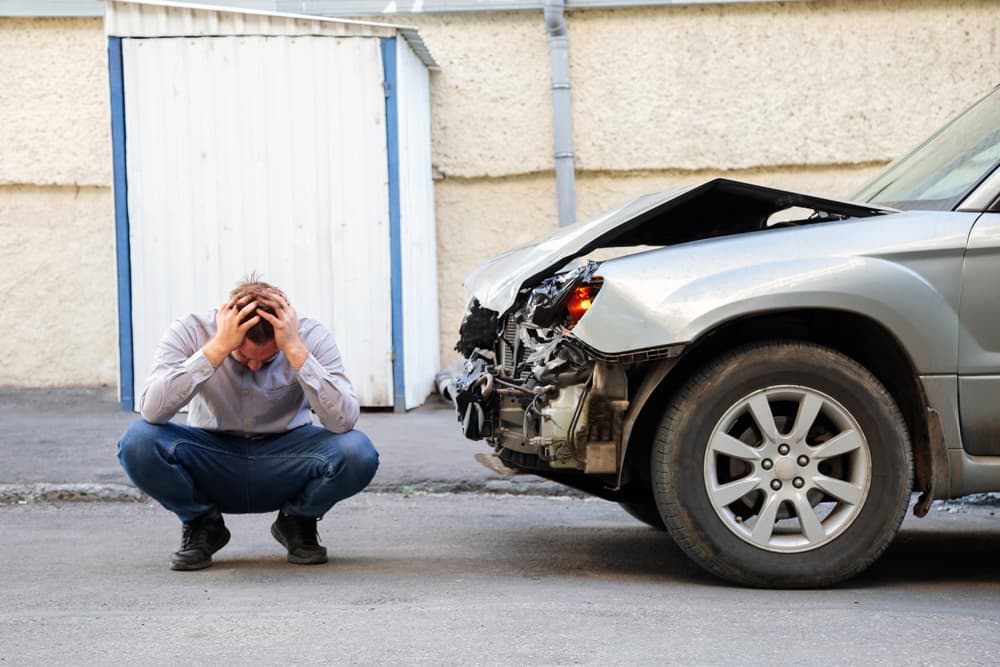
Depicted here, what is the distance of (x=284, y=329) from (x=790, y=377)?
1.86 m

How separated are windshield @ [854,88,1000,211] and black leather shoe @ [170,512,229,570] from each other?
9.56 feet

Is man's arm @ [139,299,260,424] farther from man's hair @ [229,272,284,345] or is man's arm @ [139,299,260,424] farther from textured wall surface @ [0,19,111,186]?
textured wall surface @ [0,19,111,186]

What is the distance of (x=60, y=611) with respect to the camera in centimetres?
435

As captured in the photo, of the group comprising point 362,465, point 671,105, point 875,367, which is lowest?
point 362,465

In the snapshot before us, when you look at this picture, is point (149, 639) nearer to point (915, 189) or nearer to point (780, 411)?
point (780, 411)

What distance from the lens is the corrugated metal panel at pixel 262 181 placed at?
8.88 metres

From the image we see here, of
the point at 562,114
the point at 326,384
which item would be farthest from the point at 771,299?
the point at 562,114

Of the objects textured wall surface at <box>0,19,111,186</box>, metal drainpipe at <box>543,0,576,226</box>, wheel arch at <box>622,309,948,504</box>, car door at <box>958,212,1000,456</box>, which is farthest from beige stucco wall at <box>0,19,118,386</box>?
car door at <box>958,212,1000,456</box>

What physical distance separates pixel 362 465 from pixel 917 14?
6.36m

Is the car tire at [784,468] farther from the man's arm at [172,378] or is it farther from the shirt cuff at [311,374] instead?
the man's arm at [172,378]

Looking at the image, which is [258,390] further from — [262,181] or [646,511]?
[262,181]

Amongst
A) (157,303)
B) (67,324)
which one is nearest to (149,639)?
(157,303)

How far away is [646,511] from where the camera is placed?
5672 mm

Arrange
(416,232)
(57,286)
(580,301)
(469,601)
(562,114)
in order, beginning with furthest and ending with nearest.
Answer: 1. (57,286)
2. (562,114)
3. (416,232)
4. (580,301)
5. (469,601)
